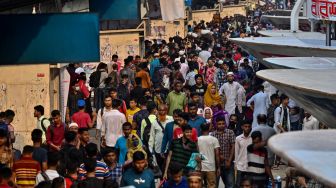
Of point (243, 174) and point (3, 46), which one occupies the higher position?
point (3, 46)

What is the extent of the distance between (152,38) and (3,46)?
23.6 meters

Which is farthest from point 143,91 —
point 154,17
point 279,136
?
point 154,17

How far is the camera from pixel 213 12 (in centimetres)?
5994

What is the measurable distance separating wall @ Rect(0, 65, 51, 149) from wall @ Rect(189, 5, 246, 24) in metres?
36.9

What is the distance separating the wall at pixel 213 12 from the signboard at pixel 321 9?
33855 millimetres

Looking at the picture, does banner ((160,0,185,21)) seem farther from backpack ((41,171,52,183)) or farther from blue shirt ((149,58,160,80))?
backpack ((41,171,52,183))

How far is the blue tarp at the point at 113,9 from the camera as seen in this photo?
720 inches

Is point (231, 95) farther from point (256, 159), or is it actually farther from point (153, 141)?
point (256, 159)

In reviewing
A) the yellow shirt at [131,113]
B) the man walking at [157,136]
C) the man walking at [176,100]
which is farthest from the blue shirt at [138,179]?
the man walking at [176,100]

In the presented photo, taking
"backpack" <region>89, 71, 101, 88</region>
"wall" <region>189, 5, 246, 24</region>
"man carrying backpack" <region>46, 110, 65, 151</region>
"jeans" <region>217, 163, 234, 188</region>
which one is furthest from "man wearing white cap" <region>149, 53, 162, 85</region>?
"wall" <region>189, 5, 246, 24</region>

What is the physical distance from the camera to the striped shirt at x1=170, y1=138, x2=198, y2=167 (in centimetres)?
1291

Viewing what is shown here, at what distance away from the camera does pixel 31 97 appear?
17812 mm

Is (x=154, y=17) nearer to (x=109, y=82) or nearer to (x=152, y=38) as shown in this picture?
(x=152, y=38)

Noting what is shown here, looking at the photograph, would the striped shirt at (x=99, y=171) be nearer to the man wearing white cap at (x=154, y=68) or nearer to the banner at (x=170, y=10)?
the man wearing white cap at (x=154, y=68)
